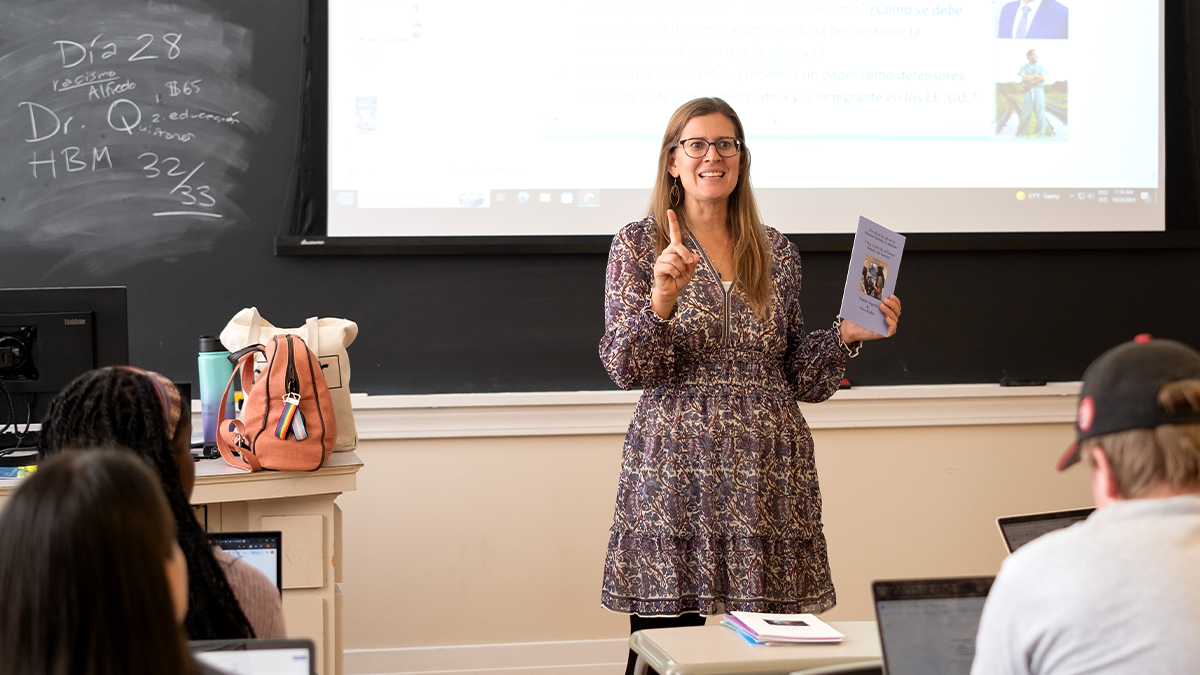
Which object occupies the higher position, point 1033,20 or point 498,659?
point 1033,20

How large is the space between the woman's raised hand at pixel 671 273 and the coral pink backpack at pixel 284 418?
0.73 m

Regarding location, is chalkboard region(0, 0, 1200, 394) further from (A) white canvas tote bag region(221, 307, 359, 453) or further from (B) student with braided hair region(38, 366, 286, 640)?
(B) student with braided hair region(38, 366, 286, 640)

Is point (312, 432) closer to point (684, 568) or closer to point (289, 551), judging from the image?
point (289, 551)

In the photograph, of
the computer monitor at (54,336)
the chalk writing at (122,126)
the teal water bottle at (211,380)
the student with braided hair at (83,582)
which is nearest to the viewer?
the student with braided hair at (83,582)

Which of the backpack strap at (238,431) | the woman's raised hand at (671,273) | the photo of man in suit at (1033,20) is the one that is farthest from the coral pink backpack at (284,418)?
the photo of man in suit at (1033,20)

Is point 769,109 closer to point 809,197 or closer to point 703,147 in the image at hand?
point 809,197

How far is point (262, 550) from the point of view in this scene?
1.52 m

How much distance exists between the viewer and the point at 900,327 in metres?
3.17

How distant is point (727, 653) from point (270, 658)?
697 millimetres

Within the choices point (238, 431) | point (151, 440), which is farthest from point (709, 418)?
point (151, 440)

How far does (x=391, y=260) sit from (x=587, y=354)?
0.69 m

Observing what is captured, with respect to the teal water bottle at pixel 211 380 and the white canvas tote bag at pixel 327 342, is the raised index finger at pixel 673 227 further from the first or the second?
the teal water bottle at pixel 211 380

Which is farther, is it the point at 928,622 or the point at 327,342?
the point at 327,342

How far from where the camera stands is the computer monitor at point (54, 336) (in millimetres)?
2072
